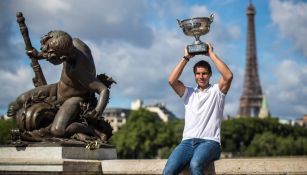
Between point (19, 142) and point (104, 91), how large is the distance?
1.77 metres

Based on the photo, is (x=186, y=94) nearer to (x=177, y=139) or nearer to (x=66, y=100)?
(x=66, y=100)

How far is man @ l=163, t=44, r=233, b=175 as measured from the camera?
742cm

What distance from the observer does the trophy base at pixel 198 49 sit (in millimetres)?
7875

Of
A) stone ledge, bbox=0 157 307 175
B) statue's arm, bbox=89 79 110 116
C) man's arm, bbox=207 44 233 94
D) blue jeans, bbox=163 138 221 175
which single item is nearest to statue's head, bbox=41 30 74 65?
statue's arm, bbox=89 79 110 116

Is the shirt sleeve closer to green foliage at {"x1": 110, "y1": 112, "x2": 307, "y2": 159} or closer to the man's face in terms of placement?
the man's face

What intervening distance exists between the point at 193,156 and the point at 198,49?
133 centimetres

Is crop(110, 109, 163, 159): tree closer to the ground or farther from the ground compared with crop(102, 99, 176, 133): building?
closer to the ground

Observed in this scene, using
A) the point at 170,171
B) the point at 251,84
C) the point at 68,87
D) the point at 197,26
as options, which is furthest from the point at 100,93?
the point at 251,84

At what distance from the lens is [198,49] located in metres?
7.89

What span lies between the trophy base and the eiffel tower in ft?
418

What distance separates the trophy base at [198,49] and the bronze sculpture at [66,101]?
4146 mm

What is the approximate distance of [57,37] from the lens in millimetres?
11516

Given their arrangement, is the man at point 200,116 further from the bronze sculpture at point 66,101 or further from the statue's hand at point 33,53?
the statue's hand at point 33,53

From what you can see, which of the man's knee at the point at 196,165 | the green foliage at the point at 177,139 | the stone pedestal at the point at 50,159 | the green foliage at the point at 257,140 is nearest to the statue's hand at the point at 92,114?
the stone pedestal at the point at 50,159
